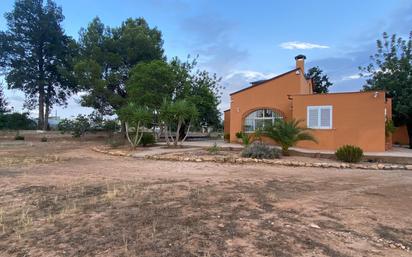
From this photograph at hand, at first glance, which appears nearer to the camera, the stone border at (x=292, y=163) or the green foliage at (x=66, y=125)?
the stone border at (x=292, y=163)

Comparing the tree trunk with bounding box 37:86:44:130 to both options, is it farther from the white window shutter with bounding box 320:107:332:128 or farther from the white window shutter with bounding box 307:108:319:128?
the white window shutter with bounding box 320:107:332:128

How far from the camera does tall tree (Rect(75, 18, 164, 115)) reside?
27.0 metres

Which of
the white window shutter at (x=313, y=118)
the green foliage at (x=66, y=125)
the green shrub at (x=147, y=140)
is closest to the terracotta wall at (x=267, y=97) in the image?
the white window shutter at (x=313, y=118)

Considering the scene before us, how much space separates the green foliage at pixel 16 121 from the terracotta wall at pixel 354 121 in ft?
103

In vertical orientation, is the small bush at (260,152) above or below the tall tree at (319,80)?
below

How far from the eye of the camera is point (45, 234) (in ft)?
14.4

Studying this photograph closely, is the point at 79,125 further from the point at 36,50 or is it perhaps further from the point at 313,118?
the point at 313,118

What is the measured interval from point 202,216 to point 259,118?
16.4 meters

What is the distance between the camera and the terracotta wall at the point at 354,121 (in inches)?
626

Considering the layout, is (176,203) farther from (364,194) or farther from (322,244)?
(364,194)

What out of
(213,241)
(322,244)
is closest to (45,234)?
(213,241)

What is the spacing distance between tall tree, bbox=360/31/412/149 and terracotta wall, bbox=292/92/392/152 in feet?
13.5

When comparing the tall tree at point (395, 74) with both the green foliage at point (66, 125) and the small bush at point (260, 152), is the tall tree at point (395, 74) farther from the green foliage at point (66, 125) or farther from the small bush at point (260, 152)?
the green foliage at point (66, 125)

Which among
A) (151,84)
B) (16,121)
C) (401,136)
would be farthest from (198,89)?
(16,121)
